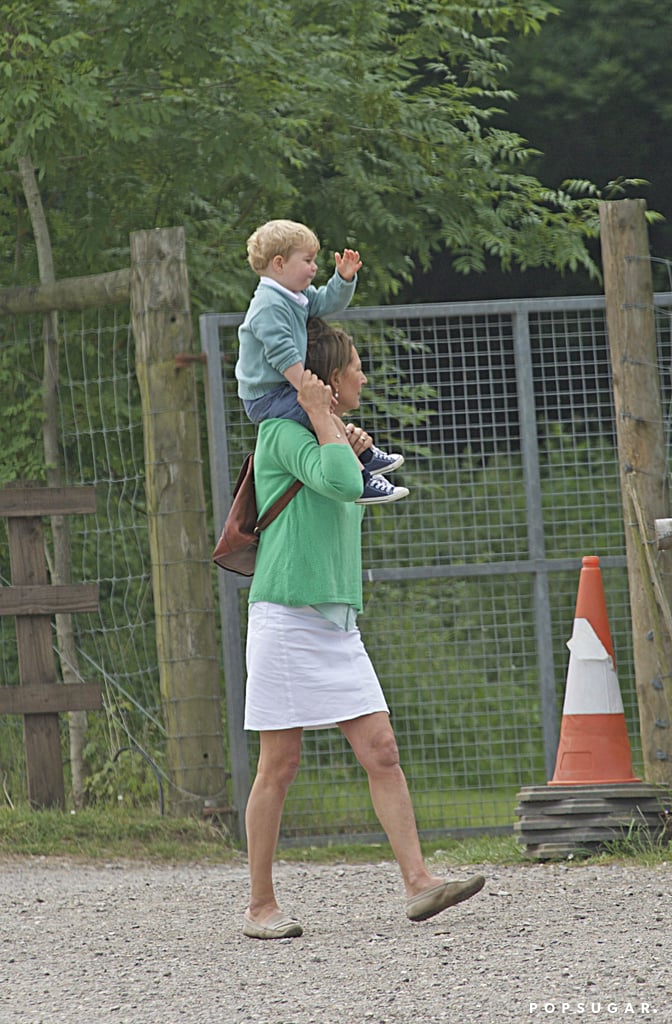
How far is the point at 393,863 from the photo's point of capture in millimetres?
6508

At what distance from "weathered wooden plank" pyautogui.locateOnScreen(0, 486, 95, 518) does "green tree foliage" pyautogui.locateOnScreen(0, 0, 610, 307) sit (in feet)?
5.15

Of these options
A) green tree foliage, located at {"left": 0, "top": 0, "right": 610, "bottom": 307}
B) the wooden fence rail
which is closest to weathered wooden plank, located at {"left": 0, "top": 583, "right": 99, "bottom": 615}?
the wooden fence rail

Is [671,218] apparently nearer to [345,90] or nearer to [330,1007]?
[345,90]

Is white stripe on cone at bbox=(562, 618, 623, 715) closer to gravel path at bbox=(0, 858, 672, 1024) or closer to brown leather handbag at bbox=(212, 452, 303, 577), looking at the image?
gravel path at bbox=(0, 858, 672, 1024)

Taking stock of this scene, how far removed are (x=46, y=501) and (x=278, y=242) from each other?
8.93 ft

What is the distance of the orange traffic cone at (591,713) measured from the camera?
6.04 metres

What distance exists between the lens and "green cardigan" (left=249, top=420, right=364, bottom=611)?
440 cm

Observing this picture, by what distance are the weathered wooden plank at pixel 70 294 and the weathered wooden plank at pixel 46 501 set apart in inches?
35.7

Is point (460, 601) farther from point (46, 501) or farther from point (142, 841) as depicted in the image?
point (46, 501)

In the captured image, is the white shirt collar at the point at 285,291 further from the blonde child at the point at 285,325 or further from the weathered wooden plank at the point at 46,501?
the weathered wooden plank at the point at 46,501

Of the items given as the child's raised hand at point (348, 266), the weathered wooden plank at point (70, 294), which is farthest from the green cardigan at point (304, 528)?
the weathered wooden plank at point (70, 294)

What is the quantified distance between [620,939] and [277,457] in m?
1.73

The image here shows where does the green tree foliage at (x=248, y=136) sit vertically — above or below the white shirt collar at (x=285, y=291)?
above

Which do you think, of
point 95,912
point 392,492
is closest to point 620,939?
point 392,492
